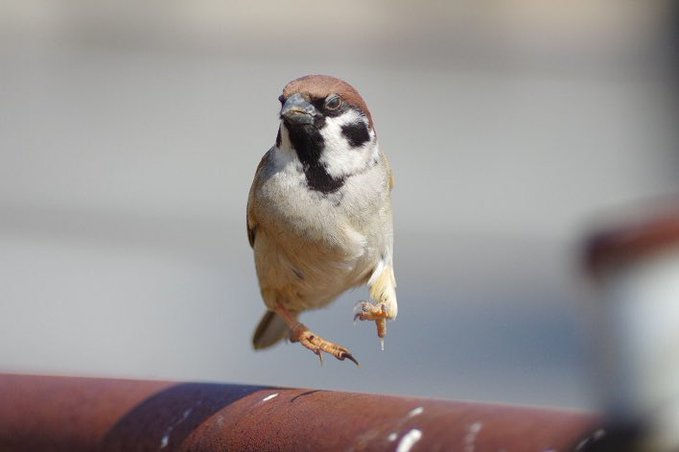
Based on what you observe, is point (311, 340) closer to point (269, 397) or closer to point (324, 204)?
point (324, 204)

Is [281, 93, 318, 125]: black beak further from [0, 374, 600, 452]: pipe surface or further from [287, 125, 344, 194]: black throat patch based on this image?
[0, 374, 600, 452]: pipe surface

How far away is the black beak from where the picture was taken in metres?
2.44

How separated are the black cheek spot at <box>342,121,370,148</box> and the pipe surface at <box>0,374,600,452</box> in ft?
3.62

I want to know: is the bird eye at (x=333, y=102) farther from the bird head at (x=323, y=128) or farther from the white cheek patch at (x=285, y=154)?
the white cheek patch at (x=285, y=154)

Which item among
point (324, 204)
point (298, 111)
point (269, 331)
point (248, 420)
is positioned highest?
point (298, 111)

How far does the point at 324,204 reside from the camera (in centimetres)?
253

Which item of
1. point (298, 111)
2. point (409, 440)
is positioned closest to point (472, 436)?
point (409, 440)

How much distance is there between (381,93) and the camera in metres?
7.88

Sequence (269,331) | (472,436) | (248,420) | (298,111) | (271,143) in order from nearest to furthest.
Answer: (472,436), (248,420), (298,111), (269,331), (271,143)

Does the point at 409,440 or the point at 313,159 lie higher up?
the point at 313,159

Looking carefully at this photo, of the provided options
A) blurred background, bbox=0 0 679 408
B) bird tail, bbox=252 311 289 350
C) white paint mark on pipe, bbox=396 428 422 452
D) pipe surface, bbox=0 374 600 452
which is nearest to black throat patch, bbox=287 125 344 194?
bird tail, bbox=252 311 289 350

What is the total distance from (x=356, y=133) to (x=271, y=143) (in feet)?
16.4

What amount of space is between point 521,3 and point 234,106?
7.06 ft

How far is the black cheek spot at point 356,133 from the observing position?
259 cm
